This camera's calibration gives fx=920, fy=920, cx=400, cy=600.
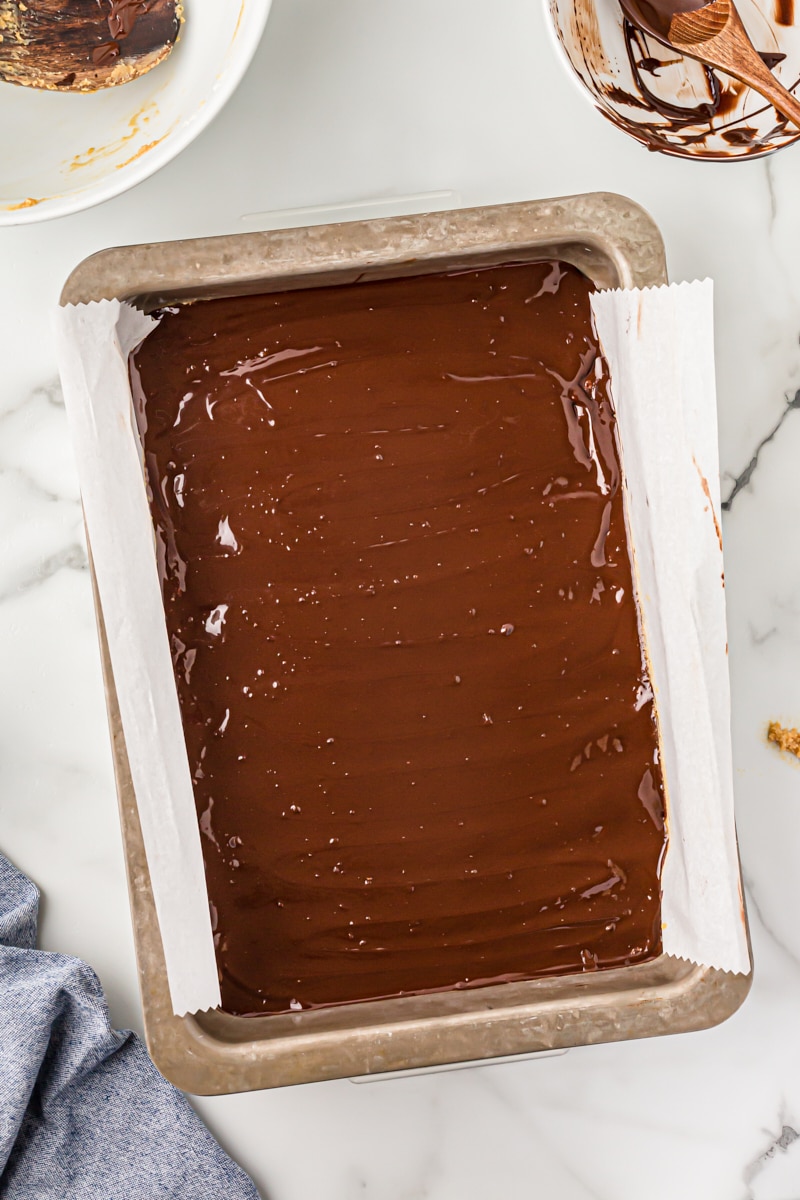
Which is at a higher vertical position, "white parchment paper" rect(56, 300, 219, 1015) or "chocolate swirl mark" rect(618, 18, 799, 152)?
"chocolate swirl mark" rect(618, 18, 799, 152)

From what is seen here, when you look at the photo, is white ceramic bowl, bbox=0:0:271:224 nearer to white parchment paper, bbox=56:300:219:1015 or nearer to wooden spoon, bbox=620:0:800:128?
white parchment paper, bbox=56:300:219:1015

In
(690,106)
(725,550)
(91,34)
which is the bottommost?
(725,550)

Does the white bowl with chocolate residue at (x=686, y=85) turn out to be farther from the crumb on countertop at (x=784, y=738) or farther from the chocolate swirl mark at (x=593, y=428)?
the crumb on countertop at (x=784, y=738)

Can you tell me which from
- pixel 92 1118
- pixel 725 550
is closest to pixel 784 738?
pixel 725 550

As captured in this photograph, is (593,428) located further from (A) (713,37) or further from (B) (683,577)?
(A) (713,37)

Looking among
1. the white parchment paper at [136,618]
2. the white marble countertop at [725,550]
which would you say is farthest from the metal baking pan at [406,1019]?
the white marble countertop at [725,550]

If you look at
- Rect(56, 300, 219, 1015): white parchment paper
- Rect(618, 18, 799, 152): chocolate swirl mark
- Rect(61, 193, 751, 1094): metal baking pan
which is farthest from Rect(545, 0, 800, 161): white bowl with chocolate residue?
Rect(56, 300, 219, 1015): white parchment paper

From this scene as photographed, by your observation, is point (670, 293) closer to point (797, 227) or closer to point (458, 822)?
point (797, 227)
